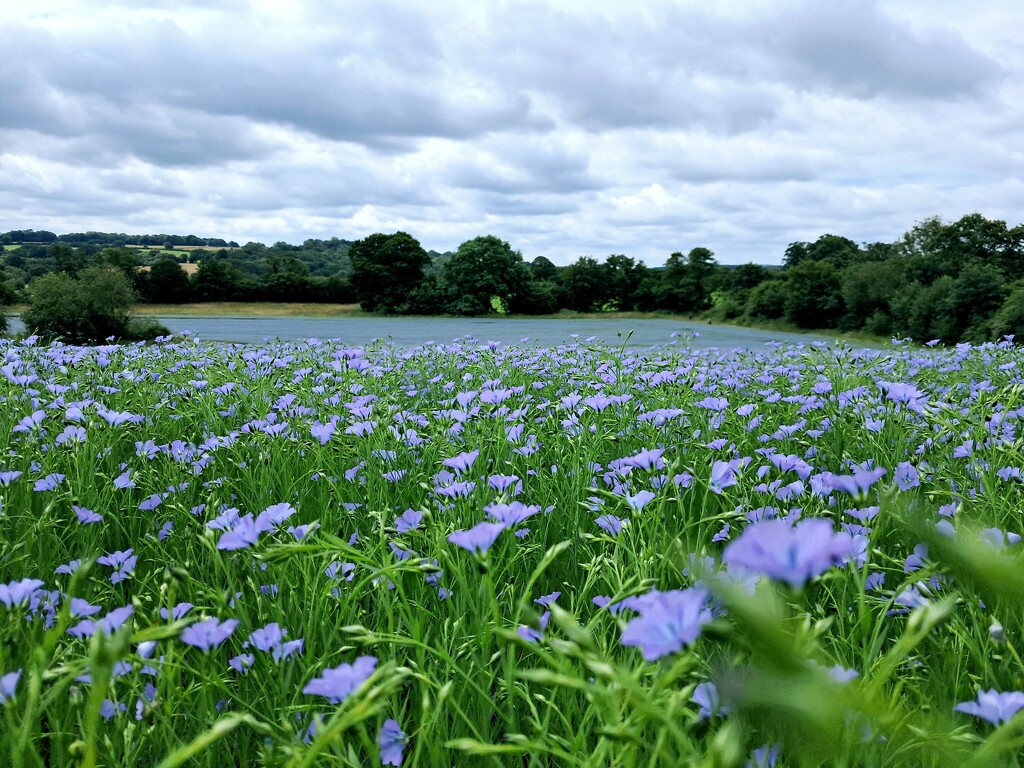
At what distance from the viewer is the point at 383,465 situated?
3.23m

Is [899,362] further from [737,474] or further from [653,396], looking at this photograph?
[737,474]

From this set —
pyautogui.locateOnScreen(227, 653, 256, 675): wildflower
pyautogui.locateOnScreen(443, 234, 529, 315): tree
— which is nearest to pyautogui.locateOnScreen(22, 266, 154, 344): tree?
pyautogui.locateOnScreen(227, 653, 256, 675): wildflower

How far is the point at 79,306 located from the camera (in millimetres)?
21422

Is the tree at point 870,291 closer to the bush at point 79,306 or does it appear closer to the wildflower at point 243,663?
the bush at point 79,306

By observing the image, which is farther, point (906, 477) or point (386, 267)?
point (386, 267)

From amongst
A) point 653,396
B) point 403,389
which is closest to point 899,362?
point 653,396

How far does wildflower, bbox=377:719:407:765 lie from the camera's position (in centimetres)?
135

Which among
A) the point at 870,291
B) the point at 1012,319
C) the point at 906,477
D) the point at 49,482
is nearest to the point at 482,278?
the point at 870,291

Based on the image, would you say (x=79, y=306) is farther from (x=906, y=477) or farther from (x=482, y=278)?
(x=482, y=278)

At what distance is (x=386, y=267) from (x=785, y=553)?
58613mm

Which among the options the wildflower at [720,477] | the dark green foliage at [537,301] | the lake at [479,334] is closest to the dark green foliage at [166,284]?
the lake at [479,334]

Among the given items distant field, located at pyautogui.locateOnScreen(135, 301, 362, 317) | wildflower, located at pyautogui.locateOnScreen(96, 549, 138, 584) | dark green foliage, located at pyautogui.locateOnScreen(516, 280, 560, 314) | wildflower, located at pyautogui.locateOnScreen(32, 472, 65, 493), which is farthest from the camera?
dark green foliage, located at pyautogui.locateOnScreen(516, 280, 560, 314)

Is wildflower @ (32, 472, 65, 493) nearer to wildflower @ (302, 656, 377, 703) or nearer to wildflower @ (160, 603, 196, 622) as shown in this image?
wildflower @ (160, 603, 196, 622)

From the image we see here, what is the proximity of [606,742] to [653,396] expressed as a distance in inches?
124
